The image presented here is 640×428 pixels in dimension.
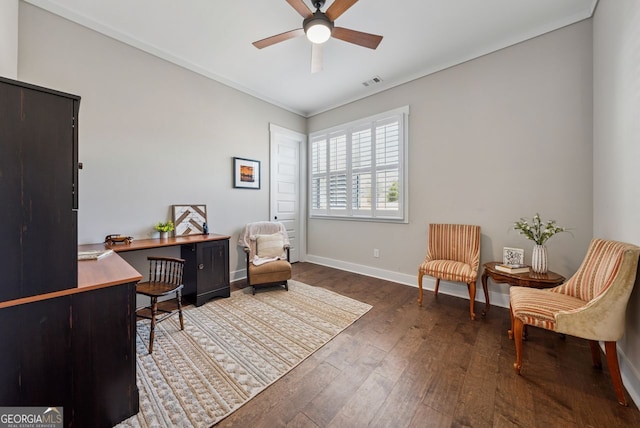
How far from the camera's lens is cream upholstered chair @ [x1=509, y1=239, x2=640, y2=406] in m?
1.50

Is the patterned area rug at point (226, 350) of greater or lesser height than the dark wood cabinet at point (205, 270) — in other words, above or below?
below

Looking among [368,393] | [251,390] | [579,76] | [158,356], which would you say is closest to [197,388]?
[251,390]

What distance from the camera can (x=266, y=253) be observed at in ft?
11.8

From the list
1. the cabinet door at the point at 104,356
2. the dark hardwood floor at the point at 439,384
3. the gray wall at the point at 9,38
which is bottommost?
the dark hardwood floor at the point at 439,384

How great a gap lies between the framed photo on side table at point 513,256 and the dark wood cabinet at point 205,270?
3.27 metres

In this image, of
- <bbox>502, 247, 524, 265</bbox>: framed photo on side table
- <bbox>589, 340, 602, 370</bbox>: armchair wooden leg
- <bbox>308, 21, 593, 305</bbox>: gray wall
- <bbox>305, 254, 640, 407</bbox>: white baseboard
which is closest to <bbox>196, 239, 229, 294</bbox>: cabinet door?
<bbox>305, 254, 640, 407</bbox>: white baseboard

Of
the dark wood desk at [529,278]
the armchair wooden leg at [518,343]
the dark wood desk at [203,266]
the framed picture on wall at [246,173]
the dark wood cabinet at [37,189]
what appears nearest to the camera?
the dark wood cabinet at [37,189]

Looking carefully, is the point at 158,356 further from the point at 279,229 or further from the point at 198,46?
the point at 198,46

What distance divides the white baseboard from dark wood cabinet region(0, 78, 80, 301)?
11.0 ft

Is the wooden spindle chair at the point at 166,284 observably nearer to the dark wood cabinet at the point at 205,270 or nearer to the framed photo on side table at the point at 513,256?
the dark wood cabinet at the point at 205,270

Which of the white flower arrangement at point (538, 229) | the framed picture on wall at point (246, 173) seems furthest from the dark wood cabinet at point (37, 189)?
the white flower arrangement at point (538, 229)

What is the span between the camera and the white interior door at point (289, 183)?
14.6 feet

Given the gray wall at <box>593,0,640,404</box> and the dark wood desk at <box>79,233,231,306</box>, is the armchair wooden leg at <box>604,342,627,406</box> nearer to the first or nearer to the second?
the gray wall at <box>593,0,640,404</box>

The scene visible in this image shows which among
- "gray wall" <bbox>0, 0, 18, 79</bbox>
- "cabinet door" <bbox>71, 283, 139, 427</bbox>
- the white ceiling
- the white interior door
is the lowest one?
"cabinet door" <bbox>71, 283, 139, 427</bbox>
